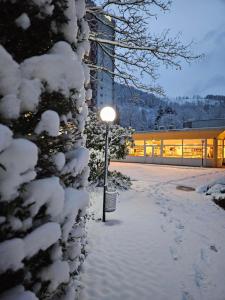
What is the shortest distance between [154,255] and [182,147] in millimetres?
27783

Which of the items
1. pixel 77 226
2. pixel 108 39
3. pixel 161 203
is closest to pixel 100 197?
pixel 161 203

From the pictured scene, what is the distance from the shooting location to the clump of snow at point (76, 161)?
2338mm

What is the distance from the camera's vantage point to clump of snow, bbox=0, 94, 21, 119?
1724mm

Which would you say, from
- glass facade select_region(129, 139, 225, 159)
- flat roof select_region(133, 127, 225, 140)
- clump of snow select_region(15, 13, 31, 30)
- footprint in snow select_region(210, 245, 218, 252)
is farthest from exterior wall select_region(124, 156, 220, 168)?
clump of snow select_region(15, 13, 31, 30)

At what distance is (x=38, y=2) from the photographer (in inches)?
79.3

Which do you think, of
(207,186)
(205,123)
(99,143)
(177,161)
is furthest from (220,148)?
(99,143)

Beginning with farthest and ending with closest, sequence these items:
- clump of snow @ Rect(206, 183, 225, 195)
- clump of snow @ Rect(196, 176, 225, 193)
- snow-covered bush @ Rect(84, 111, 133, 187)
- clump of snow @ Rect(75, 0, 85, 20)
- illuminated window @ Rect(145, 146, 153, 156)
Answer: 1. illuminated window @ Rect(145, 146, 153, 156)
2. clump of snow @ Rect(196, 176, 225, 193)
3. clump of snow @ Rect(206, 183, 225, 195)
4. snow-covered bush @ Rect(84, 111, 133, 187)
5. clump of snow @ Rect(75, 0, 85, 20)

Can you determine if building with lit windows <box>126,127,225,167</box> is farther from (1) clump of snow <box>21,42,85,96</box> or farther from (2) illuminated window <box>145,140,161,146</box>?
(1) clump of snow <box>21,42,85,96</box>

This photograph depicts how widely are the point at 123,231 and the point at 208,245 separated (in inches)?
74.1

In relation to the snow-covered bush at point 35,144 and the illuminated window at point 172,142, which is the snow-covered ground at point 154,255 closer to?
the snow-covered bush at point 35,144

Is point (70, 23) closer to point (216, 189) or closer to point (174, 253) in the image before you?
point (174, 253)

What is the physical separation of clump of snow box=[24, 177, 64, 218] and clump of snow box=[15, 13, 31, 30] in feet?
3.21

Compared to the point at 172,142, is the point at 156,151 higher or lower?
lower

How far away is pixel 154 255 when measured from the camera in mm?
5809
